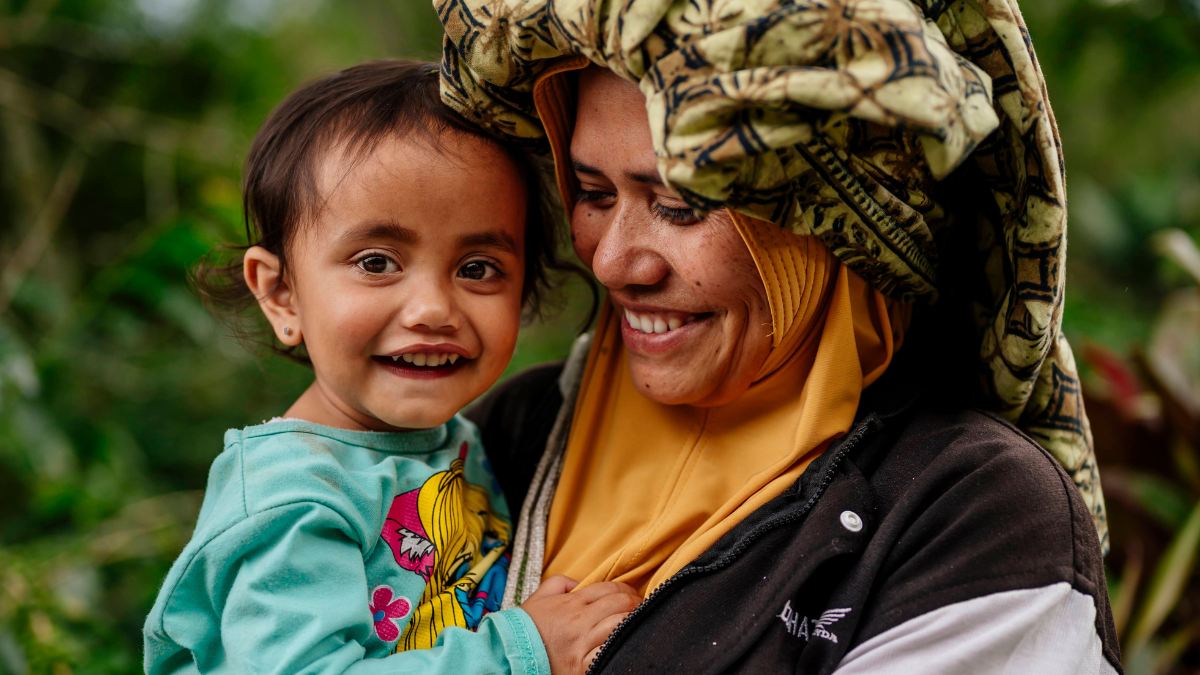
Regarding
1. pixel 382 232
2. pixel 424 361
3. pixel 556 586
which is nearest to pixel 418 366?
pixel 424 361

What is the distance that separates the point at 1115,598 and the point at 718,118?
2708mm

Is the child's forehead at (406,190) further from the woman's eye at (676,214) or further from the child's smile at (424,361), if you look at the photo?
the woman's eye at (676,214)

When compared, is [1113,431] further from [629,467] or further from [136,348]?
[136,348]

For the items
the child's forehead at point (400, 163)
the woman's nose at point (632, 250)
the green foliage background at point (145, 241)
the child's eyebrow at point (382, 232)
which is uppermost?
the child's forehead at point (400, 163)

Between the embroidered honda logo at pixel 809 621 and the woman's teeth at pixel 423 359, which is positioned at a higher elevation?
the woman's teeth at pixel 423 359

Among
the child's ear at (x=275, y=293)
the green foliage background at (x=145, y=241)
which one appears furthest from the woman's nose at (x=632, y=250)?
the green foliage background at (x=145, y=241)

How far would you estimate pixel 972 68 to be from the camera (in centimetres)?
118

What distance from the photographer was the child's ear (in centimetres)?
167

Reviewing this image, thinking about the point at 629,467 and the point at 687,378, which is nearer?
the point at 687,378

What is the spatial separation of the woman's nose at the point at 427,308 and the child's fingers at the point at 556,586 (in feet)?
1.65

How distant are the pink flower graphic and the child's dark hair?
0.68 m

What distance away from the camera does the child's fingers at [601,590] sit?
1.44 meters

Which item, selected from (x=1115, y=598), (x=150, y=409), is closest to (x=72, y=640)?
(x=150, y=409)

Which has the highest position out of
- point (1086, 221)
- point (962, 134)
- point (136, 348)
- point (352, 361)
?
point (962, 134)
